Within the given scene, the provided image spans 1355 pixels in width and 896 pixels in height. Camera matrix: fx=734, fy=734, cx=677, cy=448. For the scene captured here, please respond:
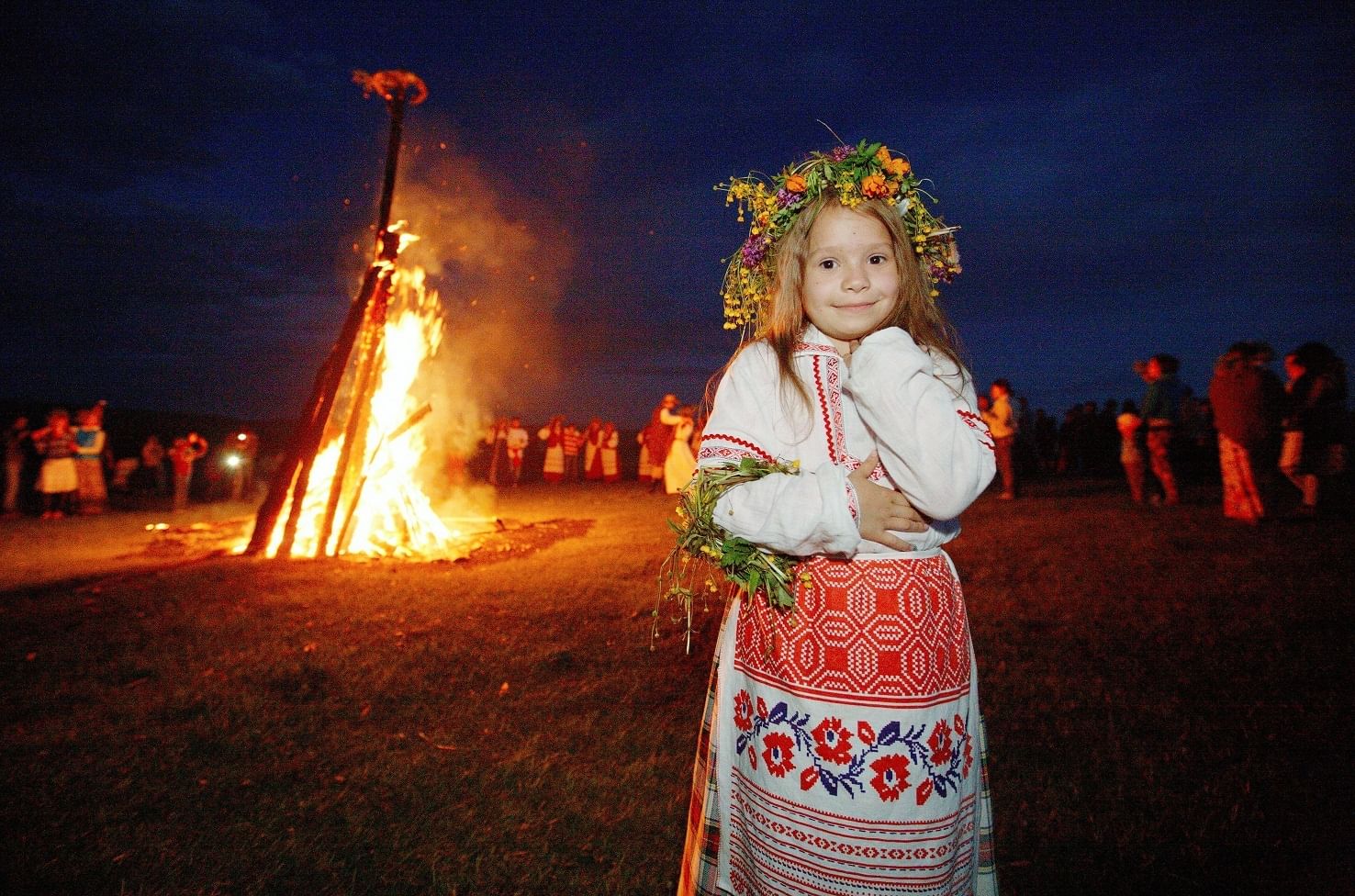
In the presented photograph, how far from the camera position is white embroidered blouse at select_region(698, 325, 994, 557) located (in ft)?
5.87

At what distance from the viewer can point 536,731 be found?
15.6 ft

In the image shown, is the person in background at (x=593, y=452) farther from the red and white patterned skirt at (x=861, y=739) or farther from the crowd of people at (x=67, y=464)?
the red and white patterned skirt at (x=861, y=739)

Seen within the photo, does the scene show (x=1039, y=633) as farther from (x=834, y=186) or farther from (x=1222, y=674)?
(x=834, y=186)

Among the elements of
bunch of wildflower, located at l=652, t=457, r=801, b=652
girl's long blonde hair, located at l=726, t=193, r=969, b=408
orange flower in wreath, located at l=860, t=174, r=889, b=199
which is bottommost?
bunch of wildflower, located at l=652, t=457, r=801, b=652

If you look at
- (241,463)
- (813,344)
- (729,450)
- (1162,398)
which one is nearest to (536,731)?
(729,450)

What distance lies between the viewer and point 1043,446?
26188mm

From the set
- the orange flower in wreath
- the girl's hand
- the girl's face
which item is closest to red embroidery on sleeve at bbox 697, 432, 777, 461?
the girl's hand

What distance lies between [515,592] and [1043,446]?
23260 mm

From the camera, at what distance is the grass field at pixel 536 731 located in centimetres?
337

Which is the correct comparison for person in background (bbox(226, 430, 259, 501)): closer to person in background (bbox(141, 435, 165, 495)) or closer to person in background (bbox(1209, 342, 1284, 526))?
person in background (bbox(141, 435, 165, 495))

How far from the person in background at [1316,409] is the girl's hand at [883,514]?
37.8 ft

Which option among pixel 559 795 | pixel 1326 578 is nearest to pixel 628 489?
pixel 1326 578

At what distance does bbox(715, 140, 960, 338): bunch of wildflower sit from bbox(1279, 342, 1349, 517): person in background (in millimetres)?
11044

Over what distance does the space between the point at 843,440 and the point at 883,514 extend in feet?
0.98
